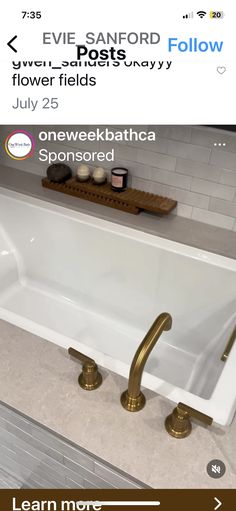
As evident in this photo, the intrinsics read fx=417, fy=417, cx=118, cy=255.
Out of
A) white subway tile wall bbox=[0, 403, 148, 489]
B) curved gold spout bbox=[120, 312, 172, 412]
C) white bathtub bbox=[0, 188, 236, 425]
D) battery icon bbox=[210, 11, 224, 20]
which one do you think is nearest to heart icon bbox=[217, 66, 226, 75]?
battery icon bbox=[210, 11, 224, 20]

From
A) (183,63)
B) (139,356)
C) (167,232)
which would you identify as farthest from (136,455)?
(183,63)

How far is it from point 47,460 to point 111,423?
0.73 ft

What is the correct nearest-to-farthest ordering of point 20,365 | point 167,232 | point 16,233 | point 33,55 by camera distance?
point 20,365
point 33,55
point 167,232
point 16,233

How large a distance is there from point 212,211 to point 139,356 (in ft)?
3.08

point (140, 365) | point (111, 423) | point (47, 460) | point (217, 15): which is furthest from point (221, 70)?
point (47, 460)

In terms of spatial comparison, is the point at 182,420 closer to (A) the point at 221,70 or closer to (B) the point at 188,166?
(B) the point at 188,166

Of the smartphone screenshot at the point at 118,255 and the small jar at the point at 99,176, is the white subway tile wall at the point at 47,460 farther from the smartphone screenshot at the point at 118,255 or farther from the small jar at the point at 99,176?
the small jar at the point at 99,176

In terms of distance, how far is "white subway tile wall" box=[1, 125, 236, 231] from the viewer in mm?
1580

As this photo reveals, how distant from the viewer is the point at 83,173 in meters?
1.91

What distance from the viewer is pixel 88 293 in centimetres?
194

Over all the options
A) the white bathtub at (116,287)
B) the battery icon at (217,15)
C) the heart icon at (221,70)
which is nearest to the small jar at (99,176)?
the white bathtub at (116,287)

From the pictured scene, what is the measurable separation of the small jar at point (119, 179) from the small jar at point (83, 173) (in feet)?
0.49

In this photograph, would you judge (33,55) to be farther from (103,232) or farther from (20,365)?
(20,365)

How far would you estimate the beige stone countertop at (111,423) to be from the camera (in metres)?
0.95
